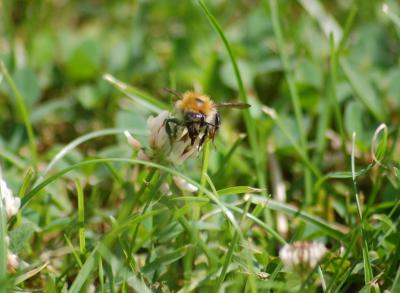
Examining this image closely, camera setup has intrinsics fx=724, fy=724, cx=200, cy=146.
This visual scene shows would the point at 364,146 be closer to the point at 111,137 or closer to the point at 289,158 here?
the point at 289,158

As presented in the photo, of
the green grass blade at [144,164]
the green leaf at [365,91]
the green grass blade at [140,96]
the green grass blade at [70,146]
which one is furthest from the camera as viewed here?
the green leaf at [365,91]

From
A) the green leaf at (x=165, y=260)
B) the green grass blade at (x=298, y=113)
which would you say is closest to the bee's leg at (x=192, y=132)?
the green leaf at (x=165, y=260)

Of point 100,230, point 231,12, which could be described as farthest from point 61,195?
point 231,12

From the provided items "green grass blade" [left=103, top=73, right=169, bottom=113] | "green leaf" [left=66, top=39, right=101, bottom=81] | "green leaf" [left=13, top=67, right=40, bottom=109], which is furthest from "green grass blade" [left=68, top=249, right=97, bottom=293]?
"green leaf" [left=66, top=39, right=101, bottom=81]

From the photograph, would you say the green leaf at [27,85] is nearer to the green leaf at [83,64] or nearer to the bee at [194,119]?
the green leaf at [83,64]

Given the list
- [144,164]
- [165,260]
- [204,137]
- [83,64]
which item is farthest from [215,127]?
[83,64]

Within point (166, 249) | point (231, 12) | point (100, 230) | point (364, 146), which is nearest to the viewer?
point (166, 249)
